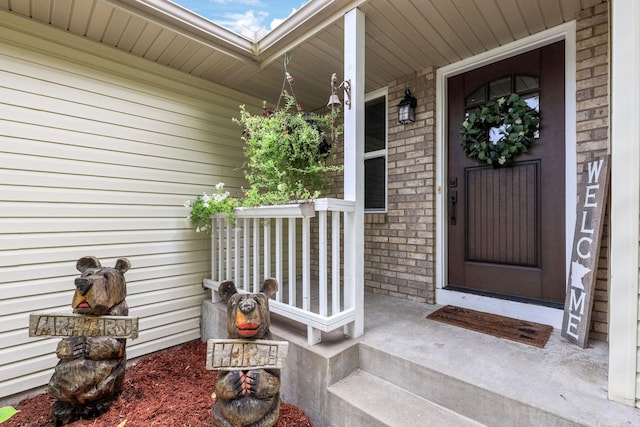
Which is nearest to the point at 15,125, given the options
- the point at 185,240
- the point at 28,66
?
the point at 28,66

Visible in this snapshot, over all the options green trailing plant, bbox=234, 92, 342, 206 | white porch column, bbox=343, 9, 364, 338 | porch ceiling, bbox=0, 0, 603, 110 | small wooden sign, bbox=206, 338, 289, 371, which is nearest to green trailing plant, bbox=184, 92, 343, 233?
green trailing plant, bbox=234, 92, 342, 206

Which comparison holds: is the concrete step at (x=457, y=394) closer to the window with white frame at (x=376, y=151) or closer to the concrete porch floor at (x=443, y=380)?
the concrete porch floor at (x=443, y=380)

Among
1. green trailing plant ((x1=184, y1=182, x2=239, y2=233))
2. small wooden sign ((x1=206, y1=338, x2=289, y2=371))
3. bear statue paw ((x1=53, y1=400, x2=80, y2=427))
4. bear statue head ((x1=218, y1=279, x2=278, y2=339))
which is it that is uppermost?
green trailing plant ((x1=184, y1=182, x2=239, y2=233))

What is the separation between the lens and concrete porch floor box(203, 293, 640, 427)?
4.46 ft

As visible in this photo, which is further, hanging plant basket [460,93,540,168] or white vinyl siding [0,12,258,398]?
hanging plant basket [460,93,540,168]

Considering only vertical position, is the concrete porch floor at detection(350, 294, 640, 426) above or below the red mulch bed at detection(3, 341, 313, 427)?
above

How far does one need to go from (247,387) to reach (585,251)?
2269mm

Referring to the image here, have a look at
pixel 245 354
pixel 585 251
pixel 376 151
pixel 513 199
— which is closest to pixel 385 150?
pixel 376 151

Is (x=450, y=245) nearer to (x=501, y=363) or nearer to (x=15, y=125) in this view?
(x=501, y=363)

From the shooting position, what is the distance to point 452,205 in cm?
281

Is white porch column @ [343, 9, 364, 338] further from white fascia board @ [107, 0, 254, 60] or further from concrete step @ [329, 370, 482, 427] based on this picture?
white fascia board @ [107, 0, 254, 60]

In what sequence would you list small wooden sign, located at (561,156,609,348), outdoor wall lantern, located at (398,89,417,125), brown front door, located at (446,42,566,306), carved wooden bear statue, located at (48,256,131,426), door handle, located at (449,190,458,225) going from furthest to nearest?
1. outdoor wall lantern, located at (398,89,417,125)
2. door handle, located at (449,190,458,225)
3. brown front door, located at (446,42,566,306)
4. small wooden sign, located at (561,156,609,348)
5. carved wooden bear statue, located at (48,256,131,426)

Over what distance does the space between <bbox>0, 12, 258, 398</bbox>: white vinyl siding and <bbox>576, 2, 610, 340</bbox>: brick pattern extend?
3113 mm

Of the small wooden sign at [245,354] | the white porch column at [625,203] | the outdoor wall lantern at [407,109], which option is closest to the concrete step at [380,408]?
the small wooden sign at [245,354]
